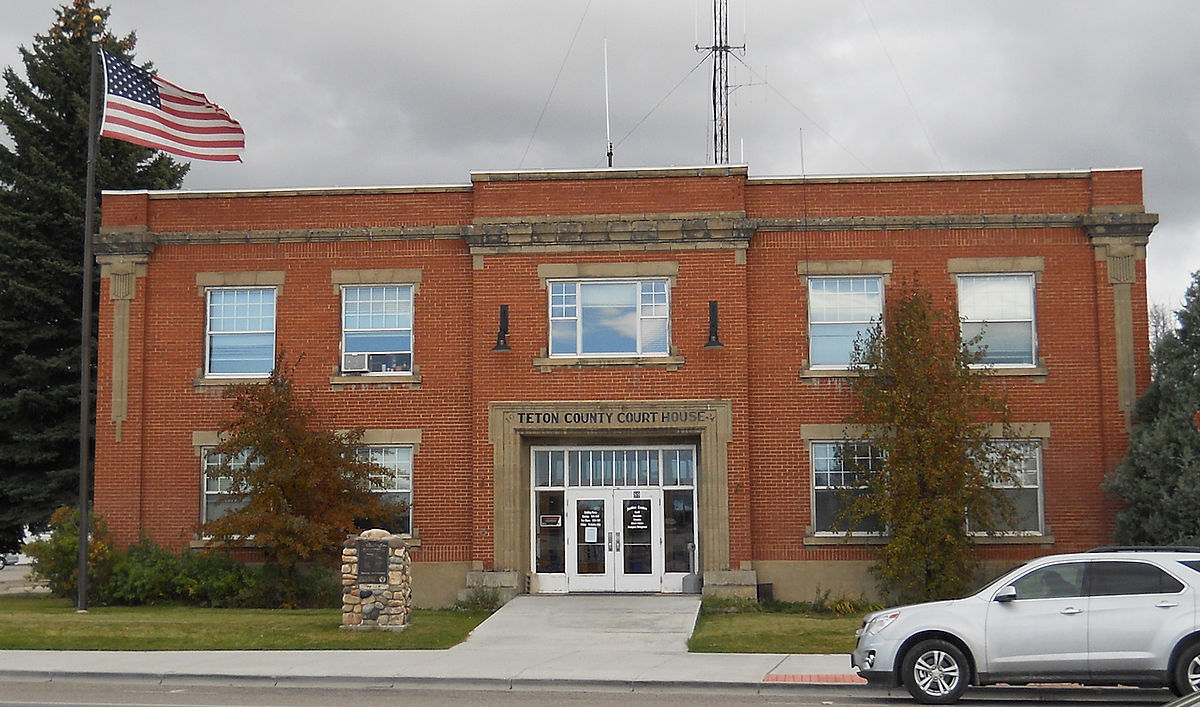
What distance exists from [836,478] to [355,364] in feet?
33.1

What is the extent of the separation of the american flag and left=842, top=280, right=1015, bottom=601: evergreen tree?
13.2 metres

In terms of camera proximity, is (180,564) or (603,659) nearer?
(603,659)

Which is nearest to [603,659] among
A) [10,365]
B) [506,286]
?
[506,286]

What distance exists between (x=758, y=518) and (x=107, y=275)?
570 inches

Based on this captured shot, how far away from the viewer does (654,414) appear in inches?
963

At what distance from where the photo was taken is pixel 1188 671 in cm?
1296

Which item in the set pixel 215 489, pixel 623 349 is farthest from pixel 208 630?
pixel 623 349

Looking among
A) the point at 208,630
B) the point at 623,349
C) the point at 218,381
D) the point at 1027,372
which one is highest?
the point at 623,349

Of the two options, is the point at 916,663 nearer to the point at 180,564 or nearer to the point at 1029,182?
the point at 1029,182

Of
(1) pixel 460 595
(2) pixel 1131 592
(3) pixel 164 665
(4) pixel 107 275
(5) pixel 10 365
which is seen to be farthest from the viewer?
(5) pixel 10 365

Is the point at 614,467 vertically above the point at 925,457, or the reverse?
the point at 925,457

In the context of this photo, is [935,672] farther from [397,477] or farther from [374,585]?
[397,477]

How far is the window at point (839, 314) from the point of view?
2480 centimetres

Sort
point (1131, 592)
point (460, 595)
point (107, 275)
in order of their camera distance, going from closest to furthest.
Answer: point (1131, 592) < point (460, 595) < point (107, 275)
